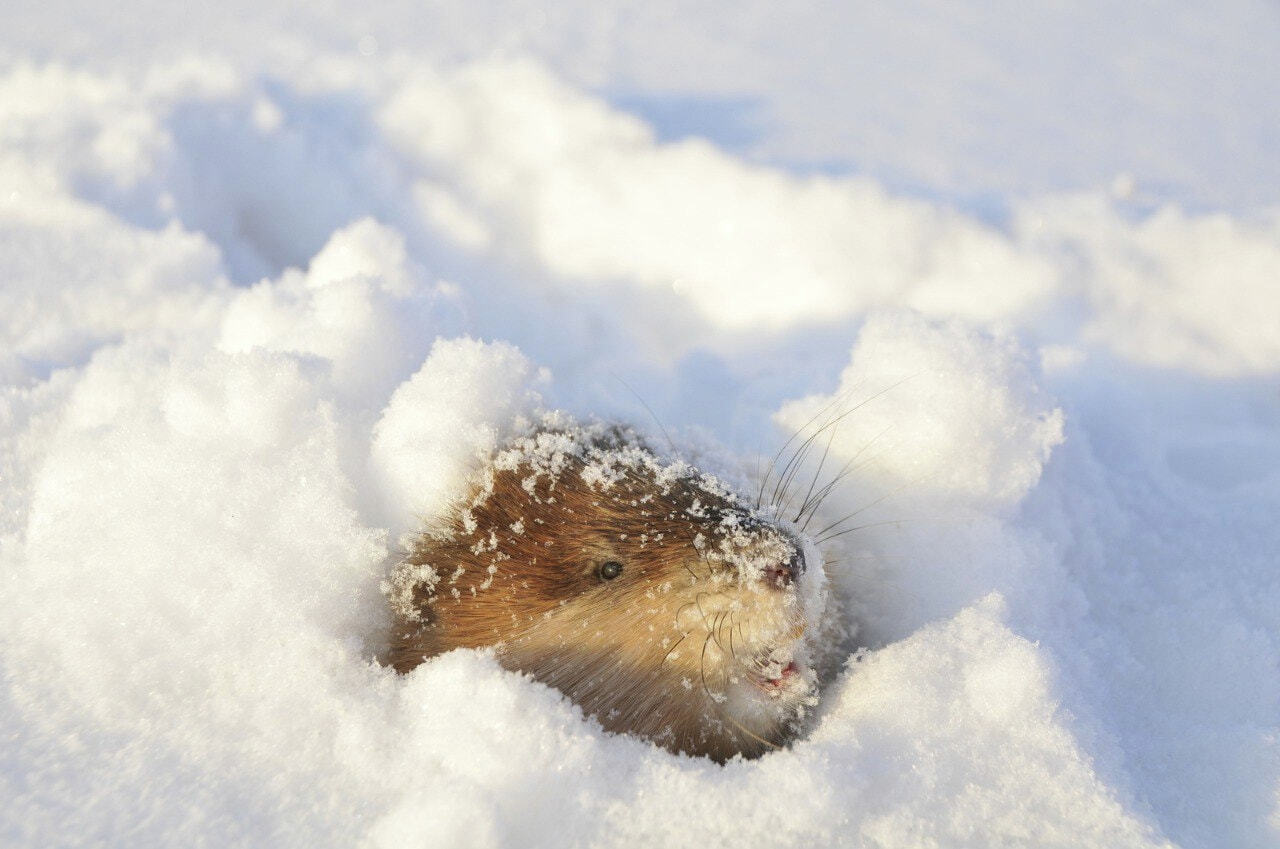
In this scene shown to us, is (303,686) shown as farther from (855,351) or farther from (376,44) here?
(376,44)

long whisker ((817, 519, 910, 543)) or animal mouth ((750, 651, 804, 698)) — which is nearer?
animal mouth ((750, 651, 804, 698))

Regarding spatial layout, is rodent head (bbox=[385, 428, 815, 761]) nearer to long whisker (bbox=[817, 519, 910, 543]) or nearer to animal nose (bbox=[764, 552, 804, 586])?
animal nose (bbox=[764, 552, 804, 586])

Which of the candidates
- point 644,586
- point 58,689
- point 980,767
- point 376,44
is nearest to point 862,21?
point 376,44

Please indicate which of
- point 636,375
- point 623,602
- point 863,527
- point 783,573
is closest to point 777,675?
point 783,573

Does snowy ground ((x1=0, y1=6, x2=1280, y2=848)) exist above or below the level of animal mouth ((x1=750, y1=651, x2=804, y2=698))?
above

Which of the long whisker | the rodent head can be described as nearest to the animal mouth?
the rodent head

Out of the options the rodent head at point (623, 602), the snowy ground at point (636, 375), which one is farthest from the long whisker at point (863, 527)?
the rodent head at point (623, 602)
